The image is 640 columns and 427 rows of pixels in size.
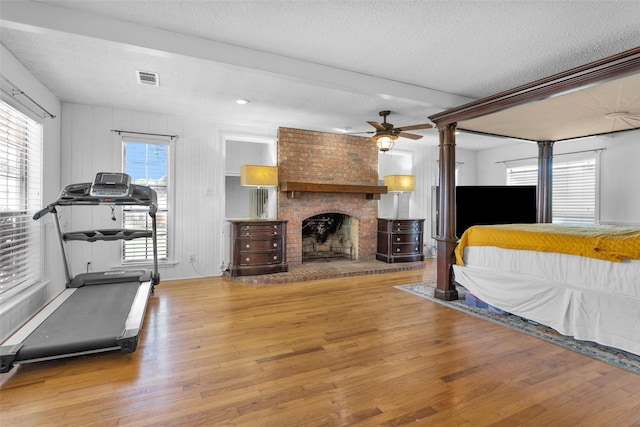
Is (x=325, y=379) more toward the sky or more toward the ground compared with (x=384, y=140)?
more toward the ground

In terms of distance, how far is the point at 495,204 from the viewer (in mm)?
5984

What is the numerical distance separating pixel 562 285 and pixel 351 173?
4.03 meters

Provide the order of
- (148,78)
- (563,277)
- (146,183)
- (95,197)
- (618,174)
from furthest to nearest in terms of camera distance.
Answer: (618,174)
(146,183)
(148,78)
(95,197)
(563,277)

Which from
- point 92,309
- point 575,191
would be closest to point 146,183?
point 92,309

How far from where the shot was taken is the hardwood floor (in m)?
1.73

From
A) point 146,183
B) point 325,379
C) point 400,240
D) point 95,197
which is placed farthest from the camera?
point 400,240

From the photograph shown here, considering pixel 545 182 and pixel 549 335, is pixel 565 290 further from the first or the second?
pixel 545 182

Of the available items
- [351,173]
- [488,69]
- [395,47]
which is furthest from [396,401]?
[351,173]

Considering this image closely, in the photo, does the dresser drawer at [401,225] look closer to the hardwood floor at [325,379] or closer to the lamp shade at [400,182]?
the lamp shade at [400,182]

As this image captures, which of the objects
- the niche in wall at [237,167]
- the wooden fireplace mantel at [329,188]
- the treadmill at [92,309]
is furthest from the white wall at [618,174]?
the treadmill at [92,309]

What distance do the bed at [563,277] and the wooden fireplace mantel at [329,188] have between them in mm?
2539

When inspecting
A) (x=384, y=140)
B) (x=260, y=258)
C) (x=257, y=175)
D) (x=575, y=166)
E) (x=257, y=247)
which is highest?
(x=384, y=140)

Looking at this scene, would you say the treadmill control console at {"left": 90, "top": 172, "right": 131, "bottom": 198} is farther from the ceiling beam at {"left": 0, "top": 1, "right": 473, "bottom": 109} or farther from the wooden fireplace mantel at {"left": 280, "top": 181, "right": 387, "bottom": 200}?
the wooden fireplace mantel at {"left": 280, "top": 181, "right": 387, "bottom": 200}

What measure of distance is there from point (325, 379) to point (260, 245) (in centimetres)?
324
